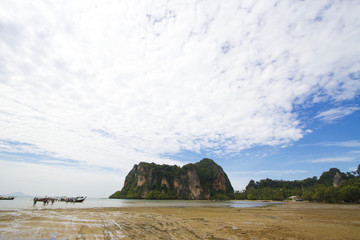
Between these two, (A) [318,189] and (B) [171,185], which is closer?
(A) [318,189]

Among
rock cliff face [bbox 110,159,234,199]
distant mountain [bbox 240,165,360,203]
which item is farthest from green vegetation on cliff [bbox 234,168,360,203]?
rock cliff face [bbox 110,159,234,199]

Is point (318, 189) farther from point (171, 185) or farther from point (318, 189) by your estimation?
point (171, 185)

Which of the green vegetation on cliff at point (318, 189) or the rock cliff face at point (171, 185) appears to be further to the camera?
the rock cliff face at point (171, 185)

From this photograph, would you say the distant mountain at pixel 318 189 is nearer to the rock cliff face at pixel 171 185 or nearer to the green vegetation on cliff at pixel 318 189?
the green vegetation on cliff at pixel 318 189

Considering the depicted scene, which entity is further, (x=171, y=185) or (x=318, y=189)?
(x=171, y=185)

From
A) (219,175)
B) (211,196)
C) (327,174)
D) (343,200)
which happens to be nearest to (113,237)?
(343,200)

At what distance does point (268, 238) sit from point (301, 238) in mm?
1701

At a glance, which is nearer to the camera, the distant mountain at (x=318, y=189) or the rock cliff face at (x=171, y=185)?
the distant mountain at (x=318, y=189)

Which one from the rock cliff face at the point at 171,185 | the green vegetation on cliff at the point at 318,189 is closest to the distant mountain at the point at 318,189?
the green vegetation on cliff at the point at 318,189

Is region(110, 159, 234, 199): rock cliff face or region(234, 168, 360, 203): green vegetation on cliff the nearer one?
region(234, 168, 360, 203): green vegetation on cliff

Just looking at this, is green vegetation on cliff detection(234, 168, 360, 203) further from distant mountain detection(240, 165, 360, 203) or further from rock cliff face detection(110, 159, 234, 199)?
rock cliff face detection(110, 159, 234, 199)

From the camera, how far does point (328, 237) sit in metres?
9.20

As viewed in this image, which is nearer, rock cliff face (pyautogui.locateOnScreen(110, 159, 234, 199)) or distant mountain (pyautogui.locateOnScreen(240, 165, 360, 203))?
distant mountain (pyautogui.locateOnScreen(240, 165, 360, 203))

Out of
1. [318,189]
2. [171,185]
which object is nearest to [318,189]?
[318,189]
